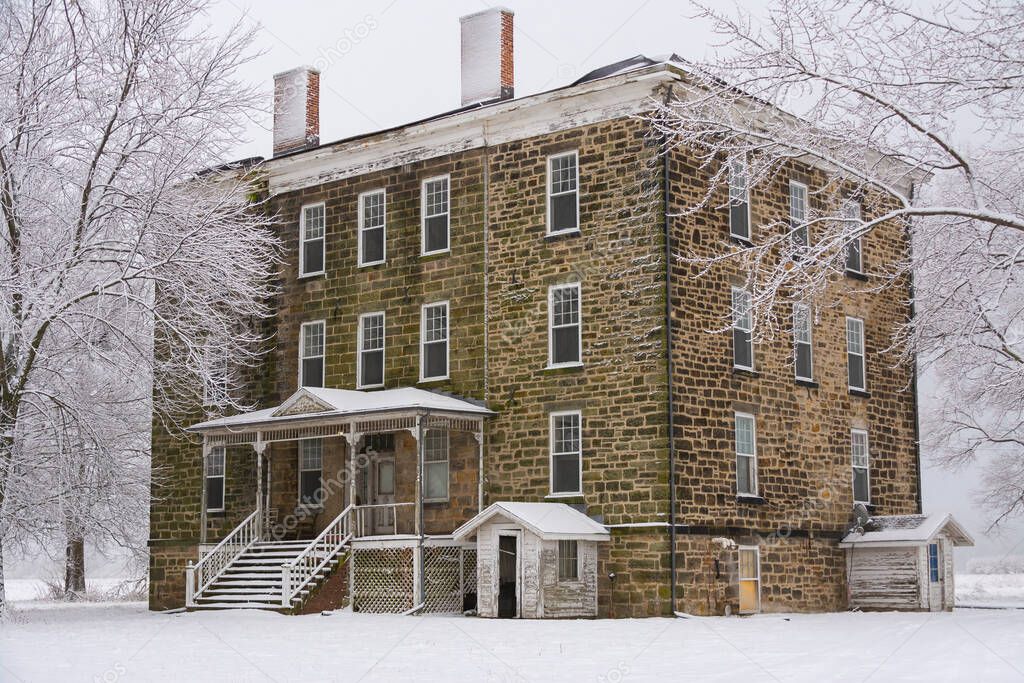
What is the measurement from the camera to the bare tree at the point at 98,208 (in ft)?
80.2

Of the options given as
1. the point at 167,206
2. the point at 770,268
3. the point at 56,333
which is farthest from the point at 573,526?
the point at 56,333

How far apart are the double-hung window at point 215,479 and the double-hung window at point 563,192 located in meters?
11.2

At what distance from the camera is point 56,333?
2822 cm

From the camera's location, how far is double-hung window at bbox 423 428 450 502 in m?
28.9

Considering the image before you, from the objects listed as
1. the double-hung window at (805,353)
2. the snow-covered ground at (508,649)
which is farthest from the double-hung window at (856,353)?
the snow-covered ground at (508,649)

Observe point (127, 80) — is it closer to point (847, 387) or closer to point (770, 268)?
point (770, 268)

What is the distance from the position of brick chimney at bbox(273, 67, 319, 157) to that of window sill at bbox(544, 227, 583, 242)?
9387 mm

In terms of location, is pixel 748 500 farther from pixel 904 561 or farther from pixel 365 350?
pixel 365 350

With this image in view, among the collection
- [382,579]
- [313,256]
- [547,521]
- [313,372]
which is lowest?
[382,579]

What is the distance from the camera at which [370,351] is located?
101ft

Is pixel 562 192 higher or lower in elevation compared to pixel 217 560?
higher

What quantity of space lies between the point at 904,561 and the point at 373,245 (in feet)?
45.4

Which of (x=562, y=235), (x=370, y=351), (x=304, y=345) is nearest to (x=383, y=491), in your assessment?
(x=370, y=351)

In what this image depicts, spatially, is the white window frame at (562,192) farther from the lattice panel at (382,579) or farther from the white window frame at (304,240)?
the lattice panel at (382,579)
